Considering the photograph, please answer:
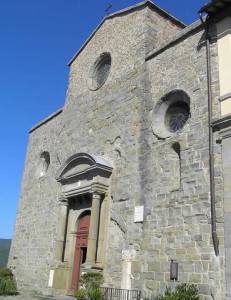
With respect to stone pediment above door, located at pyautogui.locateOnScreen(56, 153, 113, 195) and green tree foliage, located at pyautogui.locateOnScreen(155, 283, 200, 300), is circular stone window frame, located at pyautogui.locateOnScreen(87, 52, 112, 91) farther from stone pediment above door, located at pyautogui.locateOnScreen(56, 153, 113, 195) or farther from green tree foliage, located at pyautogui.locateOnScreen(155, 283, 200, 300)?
green tree foliage, located at pyautogui.locateOnScreen(155, 283, 200, 300)

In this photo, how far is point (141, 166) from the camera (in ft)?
32.8

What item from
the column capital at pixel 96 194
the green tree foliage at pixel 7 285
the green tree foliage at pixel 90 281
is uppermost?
the column capital at pixel 96 194

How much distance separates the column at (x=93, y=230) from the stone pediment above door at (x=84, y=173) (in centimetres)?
38

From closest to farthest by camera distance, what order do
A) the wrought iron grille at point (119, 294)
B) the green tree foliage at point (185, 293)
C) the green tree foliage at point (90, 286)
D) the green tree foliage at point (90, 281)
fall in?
the green tree foliage at point (185, 293)
the wrought iron grille at point (119, 294)
the green tree foliage at point (90, 286)
the green tree foliage at point (90, 281)

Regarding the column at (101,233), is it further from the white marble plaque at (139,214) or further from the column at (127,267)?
the white marble plaque at (139,214)

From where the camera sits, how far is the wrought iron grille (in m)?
8.70

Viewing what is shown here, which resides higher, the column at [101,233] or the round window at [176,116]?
the round window at [176,116]

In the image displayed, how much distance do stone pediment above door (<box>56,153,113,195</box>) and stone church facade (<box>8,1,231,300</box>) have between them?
0.13 ft

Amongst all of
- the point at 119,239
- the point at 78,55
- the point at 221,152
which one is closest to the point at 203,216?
the point at 221,152

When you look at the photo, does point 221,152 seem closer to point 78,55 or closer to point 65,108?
point 65,108

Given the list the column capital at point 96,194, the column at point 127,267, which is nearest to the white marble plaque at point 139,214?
the column at point 127,267

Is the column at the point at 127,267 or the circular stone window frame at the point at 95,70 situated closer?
the column at the point at 127,267

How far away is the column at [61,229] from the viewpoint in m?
11.9

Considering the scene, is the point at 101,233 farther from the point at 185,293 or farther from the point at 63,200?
the point at 185,293
